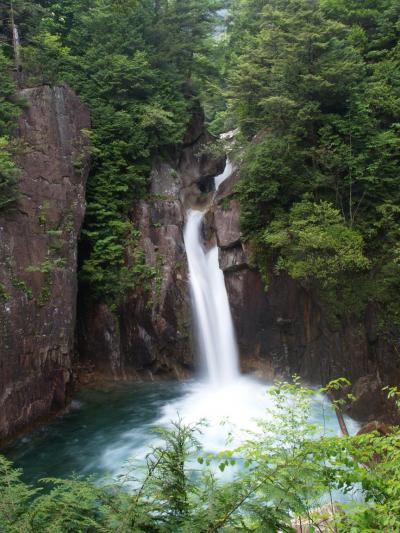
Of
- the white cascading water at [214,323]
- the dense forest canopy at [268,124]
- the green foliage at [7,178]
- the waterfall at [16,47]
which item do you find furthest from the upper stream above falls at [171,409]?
the waterfall at [16,47]

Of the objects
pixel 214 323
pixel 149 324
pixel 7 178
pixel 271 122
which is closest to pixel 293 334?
pixel 214 323

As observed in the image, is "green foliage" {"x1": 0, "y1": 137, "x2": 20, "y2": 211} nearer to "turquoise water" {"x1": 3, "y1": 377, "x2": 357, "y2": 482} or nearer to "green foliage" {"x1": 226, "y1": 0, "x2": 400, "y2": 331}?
"turquoise water" {"x1": 3, "y1": 377, "x2": 357, "y2": 482}

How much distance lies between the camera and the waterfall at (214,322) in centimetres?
1362

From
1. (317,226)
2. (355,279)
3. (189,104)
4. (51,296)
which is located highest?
(189,104)

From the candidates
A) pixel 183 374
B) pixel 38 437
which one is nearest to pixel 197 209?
pixel 183 374

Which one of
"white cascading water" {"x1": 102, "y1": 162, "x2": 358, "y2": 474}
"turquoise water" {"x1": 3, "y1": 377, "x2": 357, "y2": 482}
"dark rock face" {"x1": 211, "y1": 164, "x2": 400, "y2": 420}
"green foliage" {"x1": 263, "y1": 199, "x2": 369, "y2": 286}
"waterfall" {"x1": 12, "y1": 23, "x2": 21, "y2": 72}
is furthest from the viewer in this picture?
"waterfall" {"x1": 12, "y1": 23, "x2": 21, "y2": 72}

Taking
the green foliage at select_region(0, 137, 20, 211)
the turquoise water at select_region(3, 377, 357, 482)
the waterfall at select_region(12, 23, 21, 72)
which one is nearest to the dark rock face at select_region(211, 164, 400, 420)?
the turquoise water at select_region(3, 377, 357, 482)

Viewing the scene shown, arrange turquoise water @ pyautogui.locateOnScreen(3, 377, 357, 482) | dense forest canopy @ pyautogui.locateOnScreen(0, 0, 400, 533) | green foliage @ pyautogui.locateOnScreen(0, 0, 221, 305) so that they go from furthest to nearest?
green foliage @ pyautogui.locateOnScreen(0, 0, 221, 305) < dense forest canopy @ pyautogui.locateOnScreen(0, 0, 400, 533) < turquoise water @ pyautogui.locateOnScreen(3, 377, 357, 482)

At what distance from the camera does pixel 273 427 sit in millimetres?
4566

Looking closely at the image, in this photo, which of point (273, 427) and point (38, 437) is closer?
point (273, 427)

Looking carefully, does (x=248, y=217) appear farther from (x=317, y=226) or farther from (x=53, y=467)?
(x=53, y=467)

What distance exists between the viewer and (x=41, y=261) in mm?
10844

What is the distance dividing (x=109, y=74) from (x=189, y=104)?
370cm

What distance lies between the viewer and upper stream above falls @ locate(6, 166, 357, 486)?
9203 millimetres
